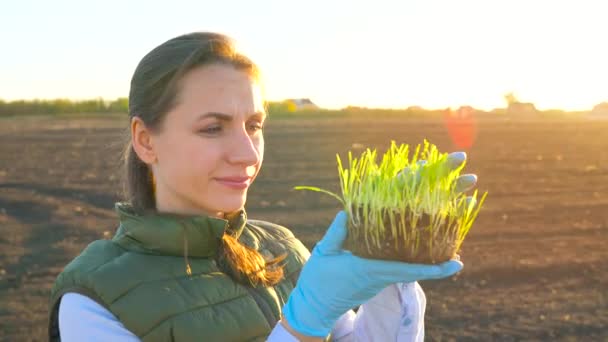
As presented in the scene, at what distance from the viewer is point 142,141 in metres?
2.16

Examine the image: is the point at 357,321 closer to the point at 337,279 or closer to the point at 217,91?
the point at 337,279

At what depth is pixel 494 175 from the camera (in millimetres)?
13367

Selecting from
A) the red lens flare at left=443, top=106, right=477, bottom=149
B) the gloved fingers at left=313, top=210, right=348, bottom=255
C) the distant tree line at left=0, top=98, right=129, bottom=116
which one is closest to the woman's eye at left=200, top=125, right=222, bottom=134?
the gloved fingers at left=313, top=210, right=348, bottom=255

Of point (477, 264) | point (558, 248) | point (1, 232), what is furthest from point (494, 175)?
point (1, 232)

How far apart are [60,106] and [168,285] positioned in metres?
34.0

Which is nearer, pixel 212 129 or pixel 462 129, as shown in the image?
pixel 212 129

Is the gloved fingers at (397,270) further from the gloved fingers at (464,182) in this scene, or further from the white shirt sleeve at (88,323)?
the white shirt sleeve at (88,323)

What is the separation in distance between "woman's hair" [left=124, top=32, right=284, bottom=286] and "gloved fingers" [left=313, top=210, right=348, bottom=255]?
262 millimetres

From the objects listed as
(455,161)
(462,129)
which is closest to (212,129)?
(455,161)

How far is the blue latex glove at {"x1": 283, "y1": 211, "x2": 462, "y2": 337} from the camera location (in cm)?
184

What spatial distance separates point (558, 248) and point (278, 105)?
28.5 meters

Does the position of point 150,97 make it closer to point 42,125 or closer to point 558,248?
point 558,248

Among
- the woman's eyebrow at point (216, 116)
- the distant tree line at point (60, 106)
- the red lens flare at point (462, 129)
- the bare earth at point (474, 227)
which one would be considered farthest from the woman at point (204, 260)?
the distant tree line at point (60, 106)

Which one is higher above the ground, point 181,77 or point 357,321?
point 181,77
